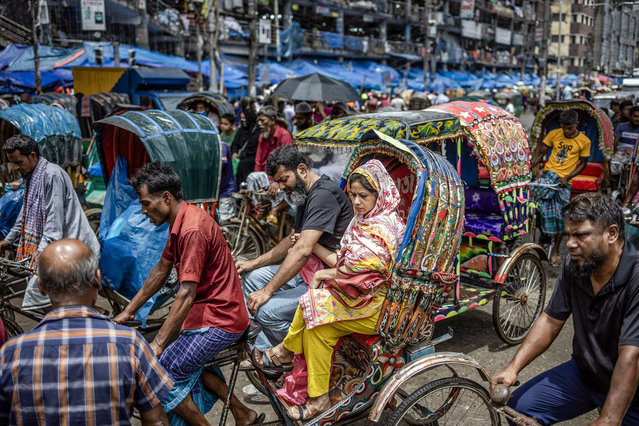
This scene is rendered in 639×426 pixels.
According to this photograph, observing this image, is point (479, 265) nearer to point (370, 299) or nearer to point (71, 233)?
point (370, 299)

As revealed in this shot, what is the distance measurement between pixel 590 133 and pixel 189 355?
713 centimetres

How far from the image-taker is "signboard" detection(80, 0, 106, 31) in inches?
688

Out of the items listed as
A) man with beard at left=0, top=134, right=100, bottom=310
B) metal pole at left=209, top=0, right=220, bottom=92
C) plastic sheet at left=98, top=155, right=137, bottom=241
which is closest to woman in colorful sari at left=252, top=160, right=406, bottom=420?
man with beard at left=0, top=134, right=100, bottom=310

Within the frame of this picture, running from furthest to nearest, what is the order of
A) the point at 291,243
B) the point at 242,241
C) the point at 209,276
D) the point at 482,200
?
the point at 242,241 < the point at 482,200 < the point at 291,243 < the point at 209,276

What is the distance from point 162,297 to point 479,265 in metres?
2.93

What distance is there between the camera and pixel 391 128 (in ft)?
14.4

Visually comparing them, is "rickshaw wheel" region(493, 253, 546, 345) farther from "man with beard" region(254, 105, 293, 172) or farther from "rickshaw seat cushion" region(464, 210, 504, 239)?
"man with beard" region(254, 105, 293, 172)

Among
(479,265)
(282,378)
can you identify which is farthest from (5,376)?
(479,265)

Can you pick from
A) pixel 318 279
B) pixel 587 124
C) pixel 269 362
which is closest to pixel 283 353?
pixel 269 362

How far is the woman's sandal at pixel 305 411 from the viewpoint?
119 inches

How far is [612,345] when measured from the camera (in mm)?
2445

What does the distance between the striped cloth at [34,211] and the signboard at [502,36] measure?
59.2 m

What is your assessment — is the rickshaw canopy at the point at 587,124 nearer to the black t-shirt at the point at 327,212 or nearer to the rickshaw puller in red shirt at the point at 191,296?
the black t-shirt at the point at 327,212

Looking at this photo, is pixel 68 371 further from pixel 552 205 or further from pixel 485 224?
pixel 552 205
